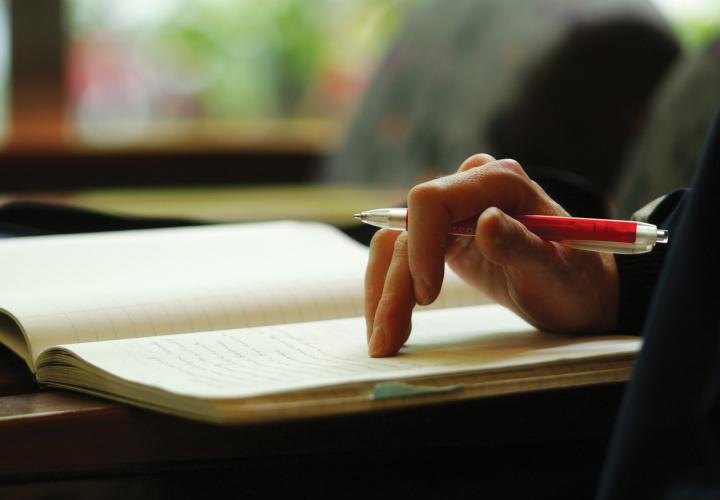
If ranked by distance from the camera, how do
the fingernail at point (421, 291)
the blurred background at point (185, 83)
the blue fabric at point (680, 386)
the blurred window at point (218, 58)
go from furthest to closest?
the blurred window at point (218, 58)
the blurred background at point (185, 83)
the fingernail at point (421, 291)
the blue fabric at point (680, 386)

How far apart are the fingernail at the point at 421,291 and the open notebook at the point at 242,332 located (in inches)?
1.2

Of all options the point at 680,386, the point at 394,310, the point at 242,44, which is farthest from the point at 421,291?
the point at 242,44

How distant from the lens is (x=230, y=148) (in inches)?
95.1

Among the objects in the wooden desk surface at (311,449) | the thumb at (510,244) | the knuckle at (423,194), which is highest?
the knuckle at (423,194)

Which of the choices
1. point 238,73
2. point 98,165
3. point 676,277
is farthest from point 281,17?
point 676,277

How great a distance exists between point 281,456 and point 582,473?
19cm

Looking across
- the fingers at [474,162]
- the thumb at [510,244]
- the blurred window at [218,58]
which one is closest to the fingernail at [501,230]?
the thumb at [510,244]

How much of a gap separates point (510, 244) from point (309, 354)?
14 centimetres

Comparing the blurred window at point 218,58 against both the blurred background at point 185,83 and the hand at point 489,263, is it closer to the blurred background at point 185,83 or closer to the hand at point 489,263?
the blurred background at point 185,83

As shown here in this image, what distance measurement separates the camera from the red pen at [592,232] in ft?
1.92

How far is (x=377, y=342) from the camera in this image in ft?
1.92

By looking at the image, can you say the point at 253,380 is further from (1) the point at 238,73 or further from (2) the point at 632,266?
(1) the point at 238,73

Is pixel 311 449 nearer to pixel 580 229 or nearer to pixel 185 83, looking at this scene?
pixel 580 229

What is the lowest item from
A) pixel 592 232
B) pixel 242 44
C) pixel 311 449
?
pixel 311 449
